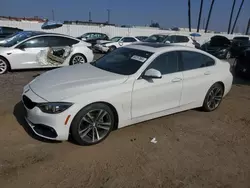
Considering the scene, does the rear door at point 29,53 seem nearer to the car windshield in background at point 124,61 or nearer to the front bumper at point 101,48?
the car windshield in background at point 124,61

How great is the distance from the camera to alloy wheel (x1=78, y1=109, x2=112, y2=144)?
11.1ft

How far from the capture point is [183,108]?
14.8 feet

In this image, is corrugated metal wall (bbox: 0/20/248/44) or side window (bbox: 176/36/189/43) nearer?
side window (bbox: 176/36/189/43)

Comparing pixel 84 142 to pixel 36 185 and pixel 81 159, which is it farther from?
pixel 36 185

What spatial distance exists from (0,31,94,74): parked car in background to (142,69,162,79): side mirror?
5620 millimetres

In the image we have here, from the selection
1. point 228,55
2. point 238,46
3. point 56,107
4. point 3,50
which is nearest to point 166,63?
point 56,107

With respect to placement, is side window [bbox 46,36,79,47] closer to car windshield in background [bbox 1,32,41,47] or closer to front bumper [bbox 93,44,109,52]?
car windshield in background [bbox 1,32,41,47]

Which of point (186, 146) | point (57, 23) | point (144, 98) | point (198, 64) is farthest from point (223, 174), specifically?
point (57, 23)

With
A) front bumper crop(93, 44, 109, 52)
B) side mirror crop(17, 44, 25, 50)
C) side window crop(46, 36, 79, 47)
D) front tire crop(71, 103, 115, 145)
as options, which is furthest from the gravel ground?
front bumper crop(93, 44, 109, 52)

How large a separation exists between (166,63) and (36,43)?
18.9 feet

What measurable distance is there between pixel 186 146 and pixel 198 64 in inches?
70.5

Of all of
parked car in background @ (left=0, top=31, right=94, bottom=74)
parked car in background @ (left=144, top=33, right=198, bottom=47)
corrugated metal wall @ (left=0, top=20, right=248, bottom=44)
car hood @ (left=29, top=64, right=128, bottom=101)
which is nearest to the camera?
car hood @ (left=29, top=64, right=128, bottom=101)

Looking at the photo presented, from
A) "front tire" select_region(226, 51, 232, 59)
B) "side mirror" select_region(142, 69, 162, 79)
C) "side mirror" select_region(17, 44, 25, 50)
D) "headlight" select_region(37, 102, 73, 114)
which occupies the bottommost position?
"front tire" select_region(226, 51, 232, 59)

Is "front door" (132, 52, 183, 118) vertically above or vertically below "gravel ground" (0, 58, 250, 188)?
above
